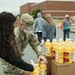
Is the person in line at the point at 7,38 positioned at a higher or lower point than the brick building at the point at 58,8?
higher

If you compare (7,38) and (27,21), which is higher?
A: (27,21)

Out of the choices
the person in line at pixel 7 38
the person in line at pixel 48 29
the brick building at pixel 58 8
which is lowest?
the brick building at pixel 58 8

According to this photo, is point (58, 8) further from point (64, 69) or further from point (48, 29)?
point (64, 69)

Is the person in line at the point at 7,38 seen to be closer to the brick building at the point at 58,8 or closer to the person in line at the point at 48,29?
the person in line at the point at 48,29

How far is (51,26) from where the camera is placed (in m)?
9.43

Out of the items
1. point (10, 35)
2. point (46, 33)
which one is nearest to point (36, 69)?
point (10, 35)

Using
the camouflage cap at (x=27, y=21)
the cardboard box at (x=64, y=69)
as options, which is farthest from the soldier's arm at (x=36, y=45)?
the camouflage cap at (x=27, y=21)

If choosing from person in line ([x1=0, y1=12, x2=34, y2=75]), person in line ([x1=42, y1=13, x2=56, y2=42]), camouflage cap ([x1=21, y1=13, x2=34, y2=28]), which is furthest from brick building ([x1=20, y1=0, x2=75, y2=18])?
person in line ([x1=0, y1=12, x2=34, y2=75])

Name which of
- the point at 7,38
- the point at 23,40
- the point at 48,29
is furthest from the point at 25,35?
the point at 48,29

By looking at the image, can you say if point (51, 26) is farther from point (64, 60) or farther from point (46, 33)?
point (64, 60)

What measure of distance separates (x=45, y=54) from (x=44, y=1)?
86386 millimetres

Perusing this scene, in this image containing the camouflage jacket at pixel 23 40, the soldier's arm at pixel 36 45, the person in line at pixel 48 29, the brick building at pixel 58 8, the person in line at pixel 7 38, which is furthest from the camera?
the brick building at pixel 58 8

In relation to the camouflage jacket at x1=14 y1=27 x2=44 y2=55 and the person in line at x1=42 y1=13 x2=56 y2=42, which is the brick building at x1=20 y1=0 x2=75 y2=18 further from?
the camouflage jacket at x1=14 y1=27 x2=44 y2=55

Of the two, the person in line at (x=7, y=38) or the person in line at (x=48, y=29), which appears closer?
the person in line at (x=7, y=38)
